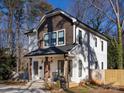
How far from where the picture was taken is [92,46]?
31.0 meters

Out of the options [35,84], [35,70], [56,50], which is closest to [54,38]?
[56,50]

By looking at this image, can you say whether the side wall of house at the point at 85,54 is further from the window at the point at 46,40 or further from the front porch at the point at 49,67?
the window at the point at 46,40

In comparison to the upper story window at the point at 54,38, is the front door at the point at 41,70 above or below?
below

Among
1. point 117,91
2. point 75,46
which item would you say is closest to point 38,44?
point 75,46

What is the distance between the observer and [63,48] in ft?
90.9

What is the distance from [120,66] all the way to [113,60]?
542 inches

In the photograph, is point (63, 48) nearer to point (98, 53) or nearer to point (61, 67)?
point (61, 67)

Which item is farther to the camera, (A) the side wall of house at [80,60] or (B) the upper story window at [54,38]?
(B) the upper story window at [54,38]

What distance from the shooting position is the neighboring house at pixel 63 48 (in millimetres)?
27531

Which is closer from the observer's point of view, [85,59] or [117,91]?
→ [117,91]

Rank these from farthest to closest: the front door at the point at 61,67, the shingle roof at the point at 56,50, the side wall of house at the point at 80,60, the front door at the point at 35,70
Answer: the front door at the point at 35,70
the front door at the point at 61,67
the side wall of house at the point at 80,60
the shingle roof at the point at 56,50

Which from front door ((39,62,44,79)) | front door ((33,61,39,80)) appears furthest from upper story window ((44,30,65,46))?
front door ((33,61,39,80))

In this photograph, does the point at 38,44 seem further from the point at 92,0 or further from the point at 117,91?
the point at 117,91

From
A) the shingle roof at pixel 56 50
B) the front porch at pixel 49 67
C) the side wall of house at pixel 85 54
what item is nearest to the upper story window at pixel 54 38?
the shingle roof at pixel 56 50
